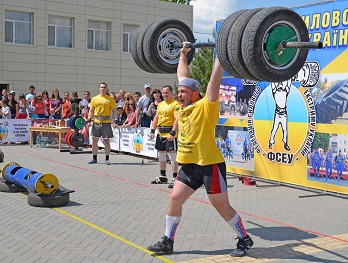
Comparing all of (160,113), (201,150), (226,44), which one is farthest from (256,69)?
(160,113)

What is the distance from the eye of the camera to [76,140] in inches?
660

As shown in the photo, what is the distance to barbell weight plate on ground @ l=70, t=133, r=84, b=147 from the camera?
16703 millimetres

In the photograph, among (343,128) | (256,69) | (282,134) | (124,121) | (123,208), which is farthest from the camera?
(124,121)

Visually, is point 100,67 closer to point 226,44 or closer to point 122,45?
point 122,45

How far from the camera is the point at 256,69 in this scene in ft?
18.2

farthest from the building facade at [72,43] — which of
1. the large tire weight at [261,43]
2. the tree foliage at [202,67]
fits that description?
the large tire weight at [261,43]

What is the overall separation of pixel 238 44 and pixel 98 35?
28351 millimetres

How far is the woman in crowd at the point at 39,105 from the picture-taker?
65.5ft

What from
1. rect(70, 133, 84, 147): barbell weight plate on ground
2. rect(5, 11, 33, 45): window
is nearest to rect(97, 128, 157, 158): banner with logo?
rect(70, 133, 84, 147): barbell weight plate on ground

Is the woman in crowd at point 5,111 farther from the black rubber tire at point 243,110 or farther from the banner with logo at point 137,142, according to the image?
the black rubber tire at point 243,110

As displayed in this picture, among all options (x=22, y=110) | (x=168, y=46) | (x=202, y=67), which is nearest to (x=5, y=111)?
(x=22, y=110)

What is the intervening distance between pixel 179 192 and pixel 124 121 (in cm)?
1145

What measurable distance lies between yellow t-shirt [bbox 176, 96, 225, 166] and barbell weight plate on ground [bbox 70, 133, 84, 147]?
36.6ft

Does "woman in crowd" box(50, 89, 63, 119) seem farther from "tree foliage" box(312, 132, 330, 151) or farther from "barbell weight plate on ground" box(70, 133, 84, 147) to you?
"tree foliage" box(312, 132, 330, 151)
